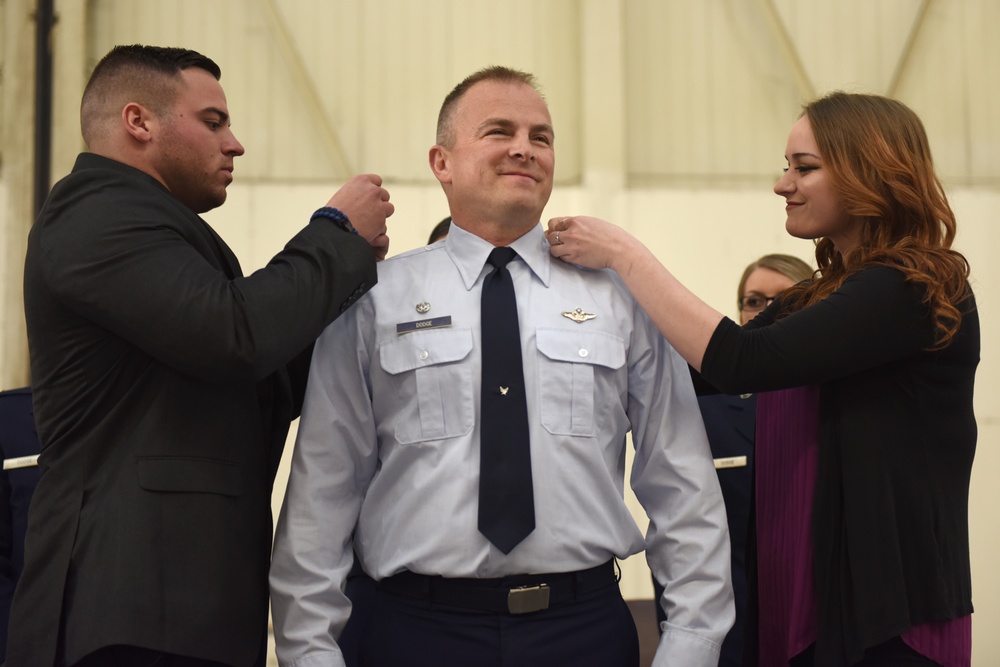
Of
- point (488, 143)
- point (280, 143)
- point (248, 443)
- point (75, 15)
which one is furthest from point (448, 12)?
point (248, 443)

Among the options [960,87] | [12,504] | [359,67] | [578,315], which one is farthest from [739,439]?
[960,87]

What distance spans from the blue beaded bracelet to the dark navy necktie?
11.1 inches

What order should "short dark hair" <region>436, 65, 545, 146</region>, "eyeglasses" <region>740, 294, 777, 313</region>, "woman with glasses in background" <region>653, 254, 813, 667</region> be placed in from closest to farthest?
1. "short dark hair" <region>436, 65, 545, 146</region>
2. "woman with glasses in background" <region>653, 254, 813, 667</region>
3. "eyeglasses" <region>740, 294, 777, 313</region>

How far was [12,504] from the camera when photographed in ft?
8.06

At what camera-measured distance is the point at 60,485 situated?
1.60 metres

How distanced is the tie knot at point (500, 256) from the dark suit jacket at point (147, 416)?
297 mm

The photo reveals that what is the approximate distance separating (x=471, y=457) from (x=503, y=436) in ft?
0.23

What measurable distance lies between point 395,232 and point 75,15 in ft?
5.67

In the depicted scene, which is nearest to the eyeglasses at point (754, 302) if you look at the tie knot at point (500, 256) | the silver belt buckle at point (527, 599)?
the tie knot at point (500, 256)

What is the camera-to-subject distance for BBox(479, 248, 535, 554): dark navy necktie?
1679 mm

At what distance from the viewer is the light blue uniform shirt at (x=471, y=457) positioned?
67.4 inches

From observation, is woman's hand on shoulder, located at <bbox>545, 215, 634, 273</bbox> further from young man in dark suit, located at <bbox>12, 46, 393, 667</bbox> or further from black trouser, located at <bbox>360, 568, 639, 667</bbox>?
black trouser, located at <bbox>360, 568, 639, 667</bbox>

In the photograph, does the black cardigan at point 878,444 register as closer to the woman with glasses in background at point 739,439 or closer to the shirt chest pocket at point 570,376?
the shirt chest pocket at point 570,376

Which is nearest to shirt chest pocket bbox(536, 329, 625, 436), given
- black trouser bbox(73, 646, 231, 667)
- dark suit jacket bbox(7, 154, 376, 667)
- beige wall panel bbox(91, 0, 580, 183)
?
dark suit jacket bbox(7, 154, 376, 667)
